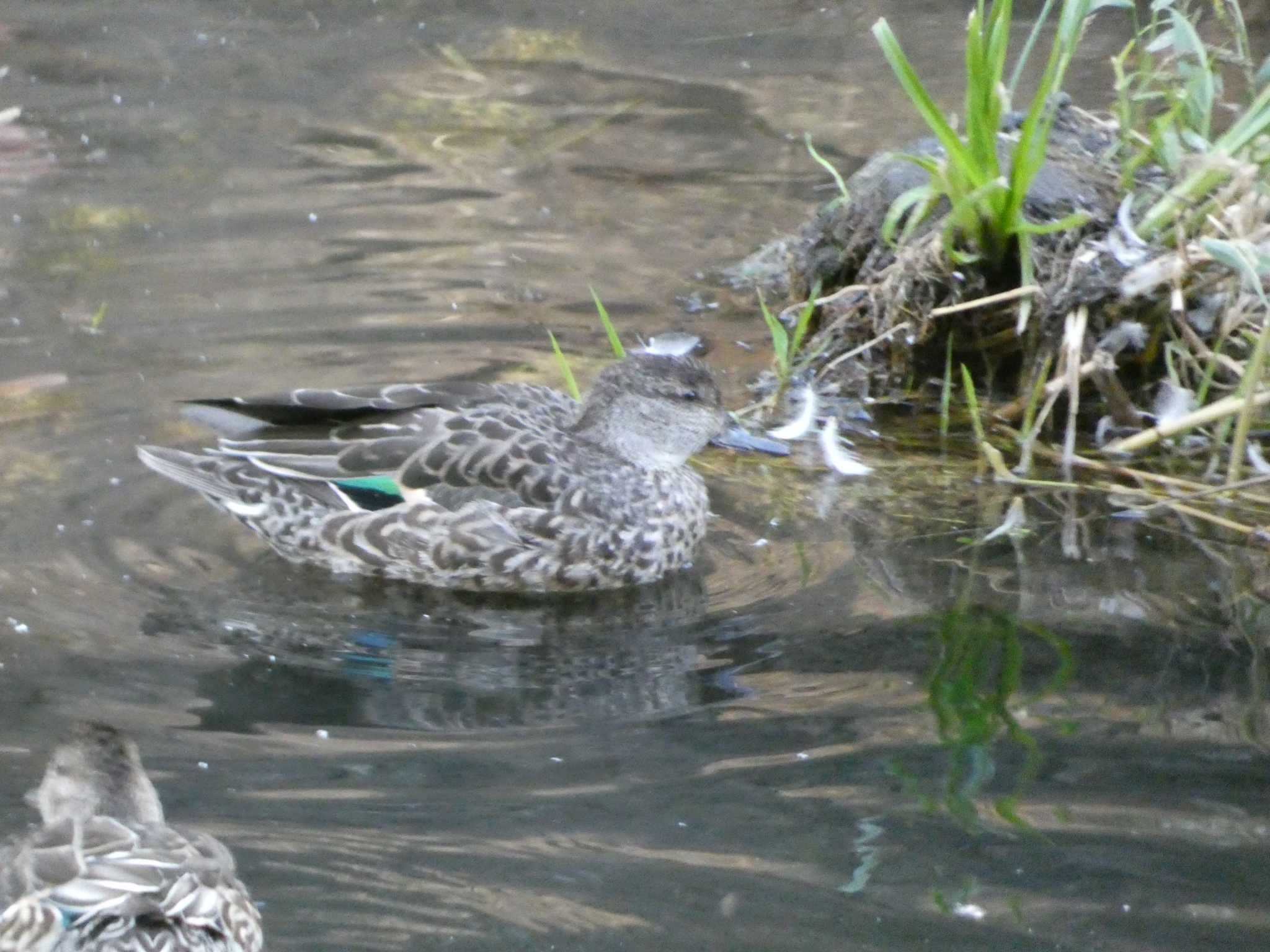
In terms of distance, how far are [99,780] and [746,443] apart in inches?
125

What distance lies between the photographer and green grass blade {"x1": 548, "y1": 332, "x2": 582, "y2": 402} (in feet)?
22.6

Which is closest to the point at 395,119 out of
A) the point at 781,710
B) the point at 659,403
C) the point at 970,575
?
the point at 659,403

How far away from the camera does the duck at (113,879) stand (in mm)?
3389

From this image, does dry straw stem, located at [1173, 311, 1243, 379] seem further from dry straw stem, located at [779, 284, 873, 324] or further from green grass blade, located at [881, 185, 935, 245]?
dry straw stem, located at [779, 284, 873, 324]

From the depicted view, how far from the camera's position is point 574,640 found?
5605mm

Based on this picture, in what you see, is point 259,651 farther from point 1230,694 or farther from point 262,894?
point 1230,694

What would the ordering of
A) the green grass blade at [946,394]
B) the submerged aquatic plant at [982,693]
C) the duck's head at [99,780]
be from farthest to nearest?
the green grass blade at [946,394], the submerged aquatic plant at [982,693], the duck's head at [99,780]

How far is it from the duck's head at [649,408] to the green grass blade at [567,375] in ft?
1.50

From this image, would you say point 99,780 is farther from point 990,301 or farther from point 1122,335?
point 1122,335

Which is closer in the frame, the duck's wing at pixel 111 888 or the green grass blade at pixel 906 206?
the duck's wing at pixel 111 888

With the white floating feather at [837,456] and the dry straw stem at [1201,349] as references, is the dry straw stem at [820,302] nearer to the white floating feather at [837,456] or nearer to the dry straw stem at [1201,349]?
the white floating feather at [837,456]

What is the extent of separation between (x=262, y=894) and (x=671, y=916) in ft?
2.79

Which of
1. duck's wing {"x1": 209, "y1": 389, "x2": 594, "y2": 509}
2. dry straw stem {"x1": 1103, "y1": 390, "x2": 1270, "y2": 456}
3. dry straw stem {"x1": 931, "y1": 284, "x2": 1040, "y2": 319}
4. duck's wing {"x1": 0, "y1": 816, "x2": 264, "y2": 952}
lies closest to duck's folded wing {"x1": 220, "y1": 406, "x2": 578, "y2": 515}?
duck's wing {"x1": 209, "y1": 389, "x2": 594, "y2": 509}

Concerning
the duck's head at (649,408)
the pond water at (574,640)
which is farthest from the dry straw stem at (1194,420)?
the duck's head at (649,408)
